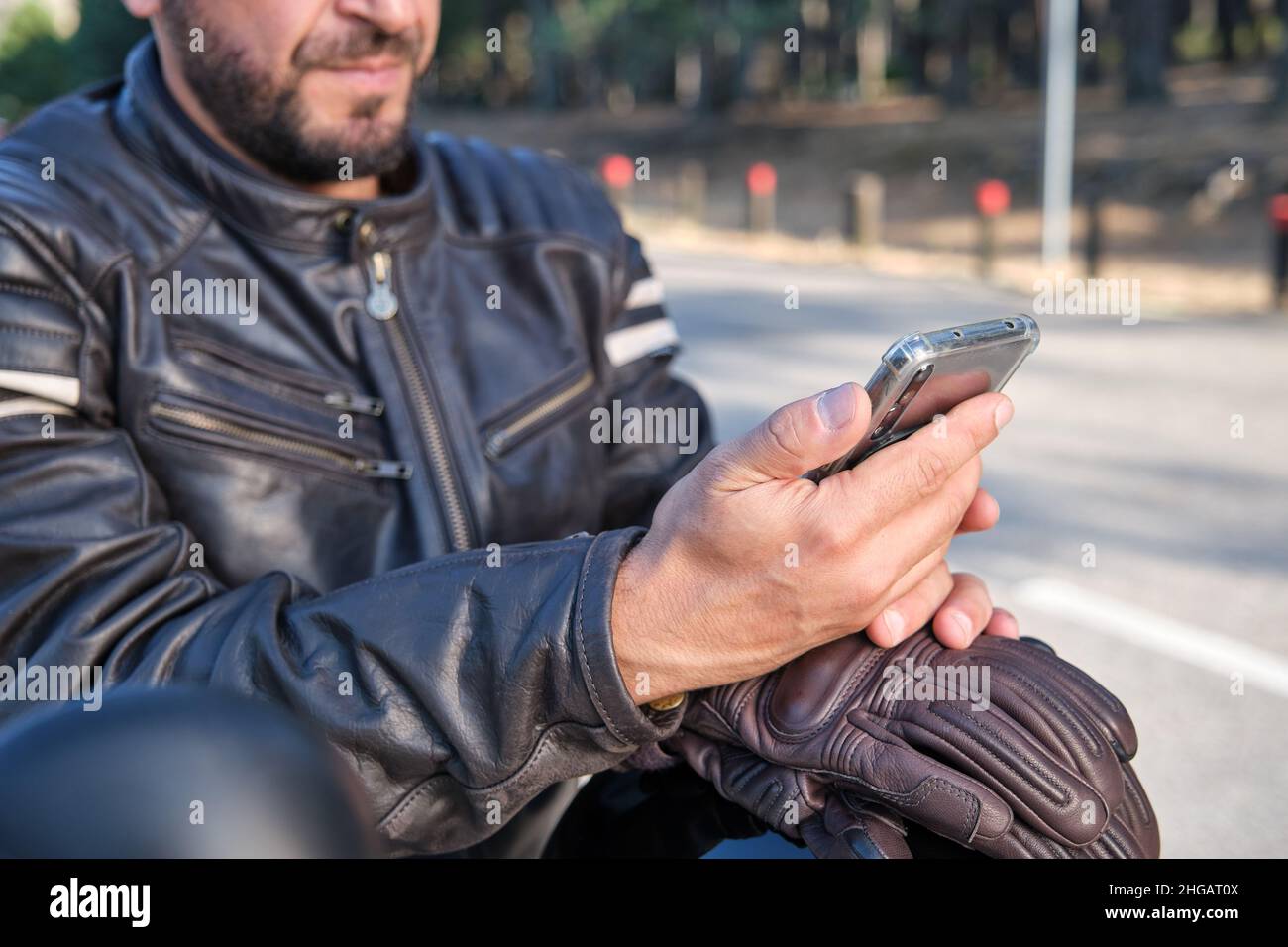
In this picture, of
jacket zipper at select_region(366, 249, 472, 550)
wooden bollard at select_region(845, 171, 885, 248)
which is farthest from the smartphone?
wooden bollard at select_region(845, 171, 885, 248)

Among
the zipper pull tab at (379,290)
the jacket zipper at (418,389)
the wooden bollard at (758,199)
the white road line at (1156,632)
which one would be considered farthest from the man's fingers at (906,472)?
the wooden bollard at (758,199)

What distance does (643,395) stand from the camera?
8.18 ft

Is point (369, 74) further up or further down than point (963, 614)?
further up

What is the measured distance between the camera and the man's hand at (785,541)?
1414 mm

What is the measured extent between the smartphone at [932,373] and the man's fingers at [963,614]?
0.87 ft

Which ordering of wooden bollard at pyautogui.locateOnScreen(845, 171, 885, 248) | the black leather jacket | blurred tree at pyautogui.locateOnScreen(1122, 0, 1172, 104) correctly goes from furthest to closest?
blurred tree at pyautogui.locateOnScreen(1122, 0, 1172, 104) < wooden bollard at pyautogui.locateOnScreen(845, 171, 885, 248) < the black leather jacket

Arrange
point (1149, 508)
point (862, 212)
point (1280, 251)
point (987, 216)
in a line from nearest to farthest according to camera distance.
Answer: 1. point (1149, 508)
2. point (1280, 251)
3. point (987, 216)
4. point (862, 212)

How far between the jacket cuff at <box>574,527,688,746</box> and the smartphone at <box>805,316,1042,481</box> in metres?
0.24

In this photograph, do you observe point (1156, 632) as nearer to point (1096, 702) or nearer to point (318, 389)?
point (1096, 702)

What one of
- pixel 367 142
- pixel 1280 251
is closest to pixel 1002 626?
pixel 367 142

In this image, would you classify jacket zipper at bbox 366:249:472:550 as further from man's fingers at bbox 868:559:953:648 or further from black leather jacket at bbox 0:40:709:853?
man's fingers at bbox 868:559:953:648

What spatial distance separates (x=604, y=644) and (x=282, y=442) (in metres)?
0.71

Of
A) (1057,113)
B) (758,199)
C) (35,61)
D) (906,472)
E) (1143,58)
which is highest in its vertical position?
(906,472)

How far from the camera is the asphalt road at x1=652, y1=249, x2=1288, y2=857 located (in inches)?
155
